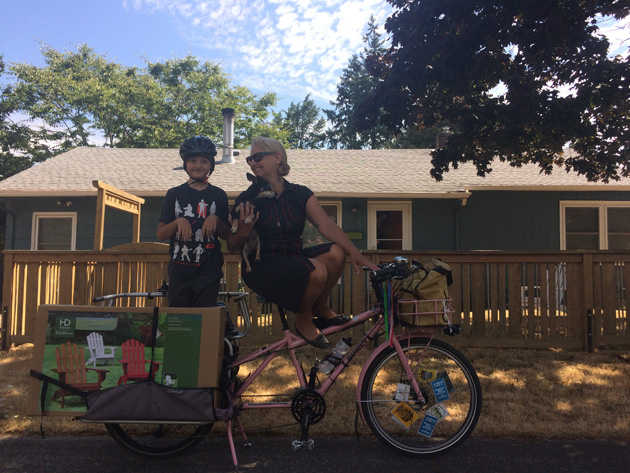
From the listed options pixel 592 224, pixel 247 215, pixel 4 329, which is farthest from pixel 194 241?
pixel 592 224

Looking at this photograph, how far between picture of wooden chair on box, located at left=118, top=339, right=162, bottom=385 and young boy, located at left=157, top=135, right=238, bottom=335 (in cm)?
40

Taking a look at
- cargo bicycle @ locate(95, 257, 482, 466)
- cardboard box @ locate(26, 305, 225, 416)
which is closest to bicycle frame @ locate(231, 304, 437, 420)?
cargo bicycle @ locate(95, 257, 482, 466)

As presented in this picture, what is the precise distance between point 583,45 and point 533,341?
340cm

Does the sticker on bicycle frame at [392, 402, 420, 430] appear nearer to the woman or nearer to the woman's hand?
the woman

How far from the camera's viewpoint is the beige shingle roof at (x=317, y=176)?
9.32 m

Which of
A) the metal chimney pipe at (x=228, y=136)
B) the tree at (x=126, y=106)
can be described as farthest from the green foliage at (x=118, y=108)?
the metal chimney pipe at (x=228, y=136)

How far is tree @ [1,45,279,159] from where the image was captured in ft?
77.6

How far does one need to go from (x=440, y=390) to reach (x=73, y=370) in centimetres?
205

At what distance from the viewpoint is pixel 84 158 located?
11.6 meters

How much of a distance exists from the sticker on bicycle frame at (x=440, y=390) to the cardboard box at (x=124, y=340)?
4.14 feet

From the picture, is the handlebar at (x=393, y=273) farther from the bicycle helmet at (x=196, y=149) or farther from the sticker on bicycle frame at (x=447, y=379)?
the bicycle helmet at (x=196, y=149)

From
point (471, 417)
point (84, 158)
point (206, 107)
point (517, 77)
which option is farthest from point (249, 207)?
point (206, 107)

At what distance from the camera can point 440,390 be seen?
8.32 feet

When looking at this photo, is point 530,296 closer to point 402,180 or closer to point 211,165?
point 211,165
